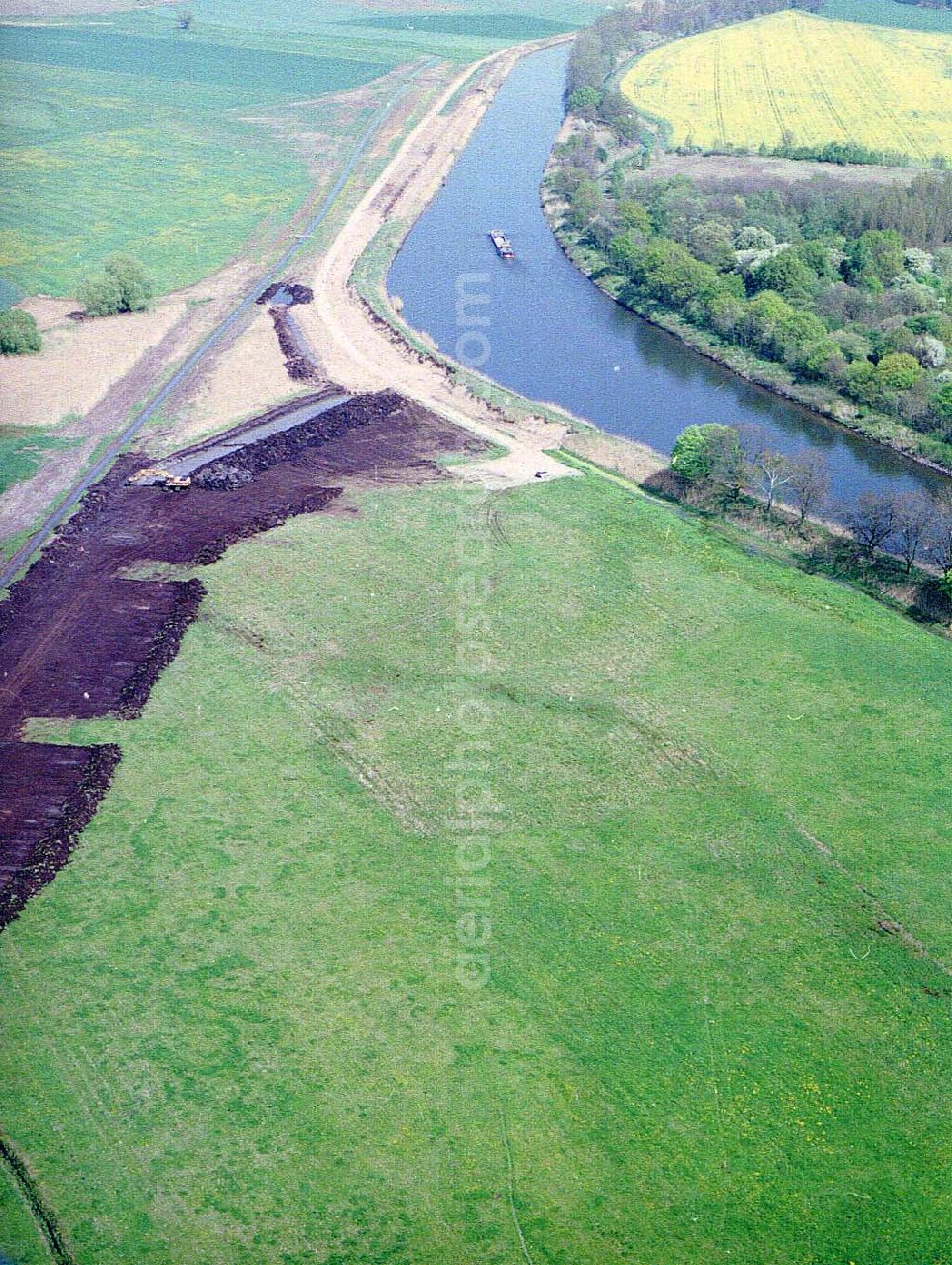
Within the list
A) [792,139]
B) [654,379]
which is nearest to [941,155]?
[792,139]

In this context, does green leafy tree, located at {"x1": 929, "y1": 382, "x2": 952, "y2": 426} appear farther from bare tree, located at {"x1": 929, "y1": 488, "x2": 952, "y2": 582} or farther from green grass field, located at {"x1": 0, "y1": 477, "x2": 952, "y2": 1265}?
green grass field, located at {"x1": 0, "y1": 477, "x2": 952, "y2": 1265}

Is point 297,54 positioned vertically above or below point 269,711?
above

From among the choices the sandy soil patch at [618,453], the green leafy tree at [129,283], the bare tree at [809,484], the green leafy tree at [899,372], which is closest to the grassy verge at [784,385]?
the green leafy tree at [899,372]

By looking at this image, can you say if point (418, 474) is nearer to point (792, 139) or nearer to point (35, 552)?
point (35, 552)

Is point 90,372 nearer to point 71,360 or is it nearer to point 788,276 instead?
point 71,360

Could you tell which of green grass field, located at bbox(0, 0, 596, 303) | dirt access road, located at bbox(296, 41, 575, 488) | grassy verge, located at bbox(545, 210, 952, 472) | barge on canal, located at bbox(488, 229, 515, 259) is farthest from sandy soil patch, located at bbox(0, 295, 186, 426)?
grassy verge, located at bbox(545, 210, 952, 472)
